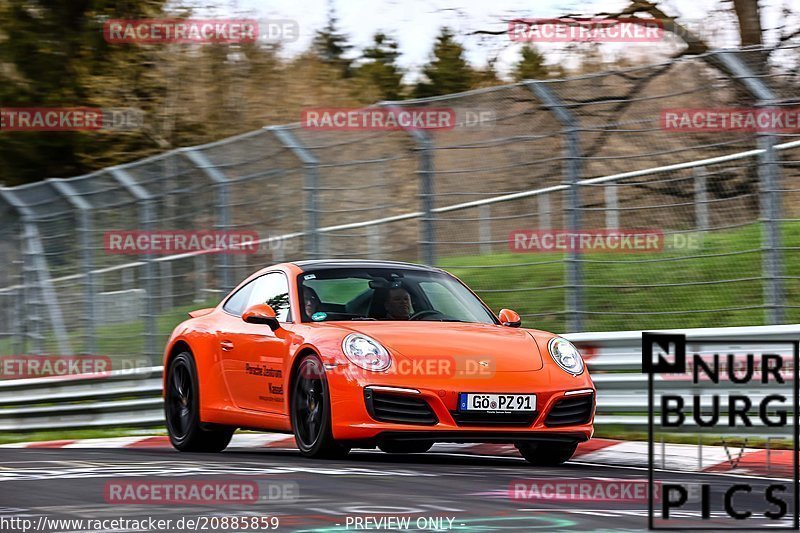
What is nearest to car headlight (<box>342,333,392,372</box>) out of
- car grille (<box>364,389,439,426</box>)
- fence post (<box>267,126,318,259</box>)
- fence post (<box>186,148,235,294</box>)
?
car grille (<box>364,389,439,426</box>)

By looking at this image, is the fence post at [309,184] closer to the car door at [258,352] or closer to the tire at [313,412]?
the car door at [258,352]

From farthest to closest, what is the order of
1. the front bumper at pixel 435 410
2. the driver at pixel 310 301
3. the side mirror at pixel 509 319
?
the side mirror at pixel 509 319 < the driver at pixel 310 301 < the front bumper at pixel 435 410

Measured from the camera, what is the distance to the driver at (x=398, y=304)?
9.85 meters

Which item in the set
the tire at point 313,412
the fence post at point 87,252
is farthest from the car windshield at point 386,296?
the fence post at point 87,252

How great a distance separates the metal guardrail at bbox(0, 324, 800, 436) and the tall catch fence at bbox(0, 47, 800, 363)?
1.53 ft

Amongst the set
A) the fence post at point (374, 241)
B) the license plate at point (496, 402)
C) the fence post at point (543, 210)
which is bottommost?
the license plate at point (496, 402)

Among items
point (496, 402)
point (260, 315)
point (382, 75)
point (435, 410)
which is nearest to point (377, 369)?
point (435, 410)

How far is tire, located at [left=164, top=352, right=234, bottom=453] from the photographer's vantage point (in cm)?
1077

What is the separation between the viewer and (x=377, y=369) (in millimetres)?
8766

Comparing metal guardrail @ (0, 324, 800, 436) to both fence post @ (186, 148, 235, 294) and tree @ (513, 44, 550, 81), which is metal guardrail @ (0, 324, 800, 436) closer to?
fence post @ (186, 148, 235, 294)

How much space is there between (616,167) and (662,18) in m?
7.53

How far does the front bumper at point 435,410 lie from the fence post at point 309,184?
193 inches

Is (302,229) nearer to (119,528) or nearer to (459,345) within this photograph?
(459,345)

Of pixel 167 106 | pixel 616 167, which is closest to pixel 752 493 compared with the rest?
pixel 616 167
